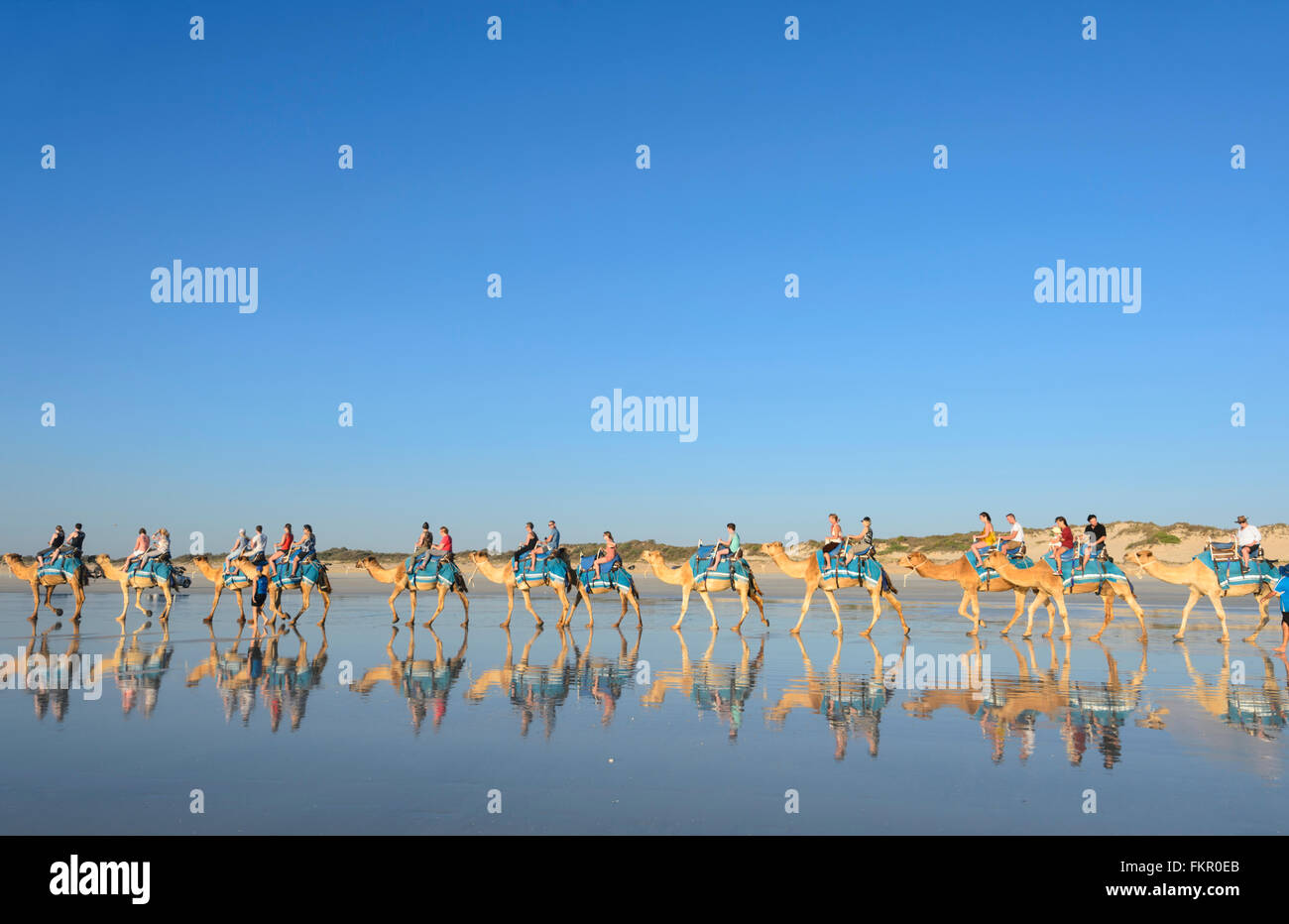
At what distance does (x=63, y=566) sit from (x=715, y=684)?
2027 centimetres

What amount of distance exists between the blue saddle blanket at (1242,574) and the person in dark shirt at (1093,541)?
1982mm

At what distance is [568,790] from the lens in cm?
772

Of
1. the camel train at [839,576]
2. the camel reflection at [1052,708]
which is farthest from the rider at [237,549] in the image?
the camel reflection at [1052,708]

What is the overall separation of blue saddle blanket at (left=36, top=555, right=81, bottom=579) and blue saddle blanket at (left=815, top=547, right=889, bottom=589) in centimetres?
1986

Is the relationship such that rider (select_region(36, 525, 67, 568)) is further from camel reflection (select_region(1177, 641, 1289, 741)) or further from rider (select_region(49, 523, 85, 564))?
camel reflection (select_region(1177, 641, 1289, 741))

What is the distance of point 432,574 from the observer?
23922 millimetres

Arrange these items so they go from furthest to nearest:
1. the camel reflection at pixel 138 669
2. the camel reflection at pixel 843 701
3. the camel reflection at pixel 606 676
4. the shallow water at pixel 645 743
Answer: the camel reflection at pixel 606 676 < the camel reflection at pixel 138 669 < the camel reflection at pixel 843 701 < the shallow water at pixel 645 743

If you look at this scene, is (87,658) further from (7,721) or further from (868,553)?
(868,553)

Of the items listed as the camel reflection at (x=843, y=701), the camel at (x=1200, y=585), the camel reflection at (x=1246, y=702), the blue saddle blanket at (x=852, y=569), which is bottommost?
the camel reflection at (x=1246, y=702)

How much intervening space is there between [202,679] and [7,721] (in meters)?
3.47

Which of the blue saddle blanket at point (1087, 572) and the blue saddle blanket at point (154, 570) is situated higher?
the blue saddle blanket at point (154, 570)

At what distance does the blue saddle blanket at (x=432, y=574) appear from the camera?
78.5 feet

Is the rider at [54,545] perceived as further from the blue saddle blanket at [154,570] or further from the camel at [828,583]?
the camel at [828,583]
